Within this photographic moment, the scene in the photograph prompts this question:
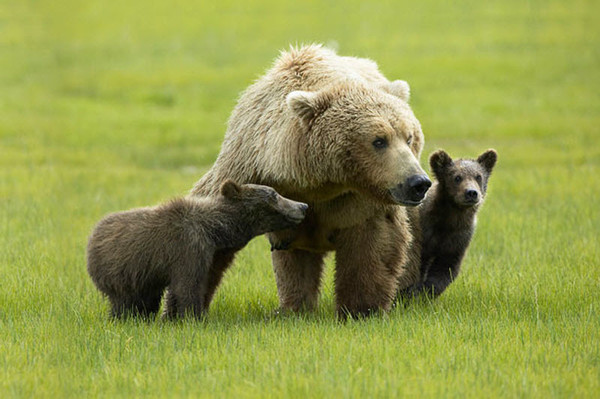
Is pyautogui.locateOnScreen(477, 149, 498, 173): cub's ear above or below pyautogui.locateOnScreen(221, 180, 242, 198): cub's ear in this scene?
above

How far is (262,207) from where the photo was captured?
24.2 ft

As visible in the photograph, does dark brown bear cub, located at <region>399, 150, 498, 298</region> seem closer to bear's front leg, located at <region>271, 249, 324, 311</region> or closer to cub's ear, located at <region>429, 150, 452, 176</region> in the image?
cub's ear, located at <region>429, 150, 452, 176</region>

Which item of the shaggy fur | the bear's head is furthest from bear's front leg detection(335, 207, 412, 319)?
the bear's head

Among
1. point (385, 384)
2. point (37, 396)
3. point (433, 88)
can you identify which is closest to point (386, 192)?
point (385, 384)

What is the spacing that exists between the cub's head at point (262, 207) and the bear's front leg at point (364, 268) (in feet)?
1.48

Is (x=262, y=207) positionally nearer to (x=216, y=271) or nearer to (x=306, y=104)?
(x=216, y=271)

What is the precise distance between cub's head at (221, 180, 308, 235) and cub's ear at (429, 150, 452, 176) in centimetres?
182

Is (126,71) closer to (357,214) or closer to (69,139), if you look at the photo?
(69,139)

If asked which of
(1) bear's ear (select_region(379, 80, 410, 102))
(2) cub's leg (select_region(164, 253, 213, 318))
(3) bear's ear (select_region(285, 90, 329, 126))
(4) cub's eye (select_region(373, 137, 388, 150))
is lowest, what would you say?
(2) cub's leg (select_region(164, 253, 213, 318))

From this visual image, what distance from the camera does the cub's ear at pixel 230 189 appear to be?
292 inches

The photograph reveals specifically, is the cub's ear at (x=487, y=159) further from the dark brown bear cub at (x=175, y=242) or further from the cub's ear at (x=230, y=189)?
the cub's ear at (x=230, y=189)

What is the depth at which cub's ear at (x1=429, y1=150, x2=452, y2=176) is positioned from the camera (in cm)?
862

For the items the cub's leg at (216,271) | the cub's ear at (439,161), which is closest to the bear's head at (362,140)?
the cub's leg at (216,271)

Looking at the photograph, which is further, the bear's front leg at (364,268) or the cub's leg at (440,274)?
the cub's leg at (440,274)
